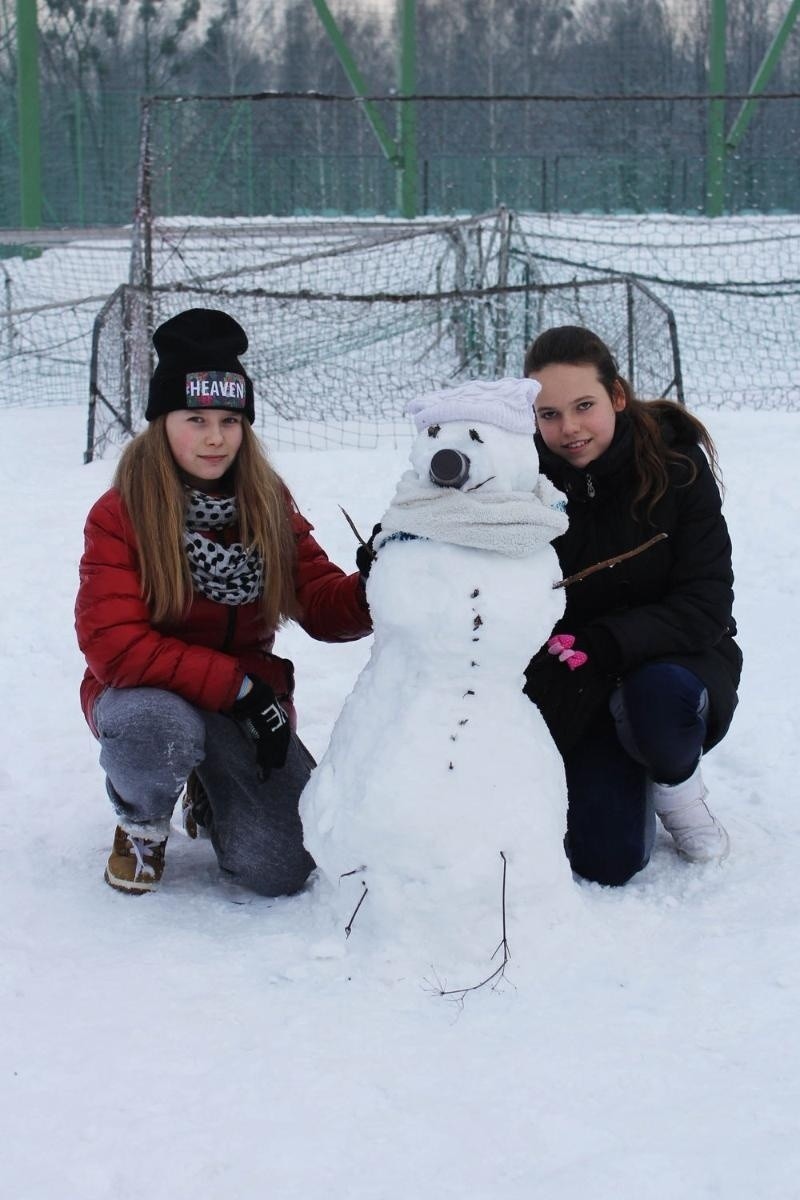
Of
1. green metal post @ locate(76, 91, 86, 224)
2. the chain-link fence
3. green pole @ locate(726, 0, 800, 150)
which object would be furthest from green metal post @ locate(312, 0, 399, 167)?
green pole @ locate(726, 0, 800, 150)

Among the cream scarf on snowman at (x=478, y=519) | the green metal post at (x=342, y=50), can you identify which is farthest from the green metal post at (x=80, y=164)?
the cream scarf on snowman at (x=478, y=519)

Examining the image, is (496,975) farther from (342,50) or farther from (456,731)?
(342,50)

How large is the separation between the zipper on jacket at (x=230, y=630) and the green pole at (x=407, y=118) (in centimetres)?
1012

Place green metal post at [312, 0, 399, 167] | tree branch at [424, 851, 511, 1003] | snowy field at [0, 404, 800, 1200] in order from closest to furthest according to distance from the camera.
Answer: snowy field at [0, 404, 800, 1200] → tree branch at [424, 851, 511, 1003] → green metal post at [312, 0, 399, 167]

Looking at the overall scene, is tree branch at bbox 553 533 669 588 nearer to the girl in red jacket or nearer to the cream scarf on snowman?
the cream scarf on snowman

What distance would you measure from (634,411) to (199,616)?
3.40 ft

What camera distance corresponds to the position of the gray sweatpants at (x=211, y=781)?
2.57m

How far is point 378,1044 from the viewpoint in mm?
2014

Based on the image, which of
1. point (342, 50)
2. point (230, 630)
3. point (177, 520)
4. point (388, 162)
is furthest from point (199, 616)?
point (342, 50)

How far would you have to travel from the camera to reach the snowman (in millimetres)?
2207

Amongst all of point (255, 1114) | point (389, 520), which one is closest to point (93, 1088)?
point (255, 1114)

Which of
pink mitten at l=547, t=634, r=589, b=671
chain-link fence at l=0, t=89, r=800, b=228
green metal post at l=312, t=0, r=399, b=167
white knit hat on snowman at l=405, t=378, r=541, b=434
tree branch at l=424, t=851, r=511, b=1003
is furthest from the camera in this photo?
green metal post at l=312, t=0, r=399, b=167

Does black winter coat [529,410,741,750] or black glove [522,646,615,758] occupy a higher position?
black winter coat [529,410,741,750]

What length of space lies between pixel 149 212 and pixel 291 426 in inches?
68.2
